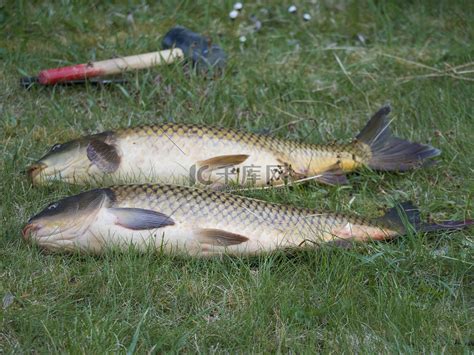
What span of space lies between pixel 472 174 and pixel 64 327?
9.81 ft

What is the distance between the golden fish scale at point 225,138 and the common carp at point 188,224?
0.66m

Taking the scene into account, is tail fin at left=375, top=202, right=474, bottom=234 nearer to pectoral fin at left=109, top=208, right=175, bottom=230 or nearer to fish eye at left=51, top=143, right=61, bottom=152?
pectoral fin at left=109, top=208, right=175, bottom=230

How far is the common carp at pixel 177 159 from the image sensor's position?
17.3 feet

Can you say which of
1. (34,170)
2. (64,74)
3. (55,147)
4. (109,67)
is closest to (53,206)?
(34,170)

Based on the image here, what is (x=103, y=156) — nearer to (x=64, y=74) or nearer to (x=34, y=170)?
(x=34, y=170)

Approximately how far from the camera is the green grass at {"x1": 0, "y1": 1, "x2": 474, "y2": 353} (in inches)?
159

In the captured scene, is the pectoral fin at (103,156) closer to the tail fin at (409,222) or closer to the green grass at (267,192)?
the green grass at (267,192)

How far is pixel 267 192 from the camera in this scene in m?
5.31

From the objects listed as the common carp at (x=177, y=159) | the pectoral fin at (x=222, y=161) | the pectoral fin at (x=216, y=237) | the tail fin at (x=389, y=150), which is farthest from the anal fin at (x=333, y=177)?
the pectoral fin at (x=216, y=237)

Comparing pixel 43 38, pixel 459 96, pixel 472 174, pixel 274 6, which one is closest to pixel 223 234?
pixel 472 174

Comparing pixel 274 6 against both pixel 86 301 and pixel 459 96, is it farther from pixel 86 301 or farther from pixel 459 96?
pixel 86 301

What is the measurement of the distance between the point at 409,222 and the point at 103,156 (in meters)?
1.90

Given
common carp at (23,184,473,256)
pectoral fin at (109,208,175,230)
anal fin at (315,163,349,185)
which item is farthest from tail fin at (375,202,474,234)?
pectoral fin at (109,208,175,230)

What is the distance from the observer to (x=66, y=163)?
17.4 ft
